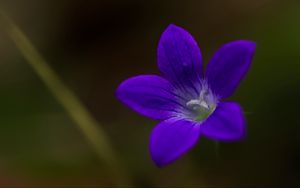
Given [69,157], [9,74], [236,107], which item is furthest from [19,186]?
[236,107]

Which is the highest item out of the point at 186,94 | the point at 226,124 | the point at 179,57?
the point at 179,57

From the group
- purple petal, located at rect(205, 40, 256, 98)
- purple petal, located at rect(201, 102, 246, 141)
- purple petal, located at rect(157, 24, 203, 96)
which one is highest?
purple petal, located at rect(157, 24, 203, 96)

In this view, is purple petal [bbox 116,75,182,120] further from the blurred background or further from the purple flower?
the blurred background

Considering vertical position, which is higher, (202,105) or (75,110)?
(75,110)

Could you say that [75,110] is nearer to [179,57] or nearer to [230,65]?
[179,57]

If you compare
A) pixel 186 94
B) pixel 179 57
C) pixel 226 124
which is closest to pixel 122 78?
pixel 186 94

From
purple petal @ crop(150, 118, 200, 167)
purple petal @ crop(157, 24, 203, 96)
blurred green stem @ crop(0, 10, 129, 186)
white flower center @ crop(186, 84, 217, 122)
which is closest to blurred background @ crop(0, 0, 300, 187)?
blurred green stem @ crop(0, 10, 129, 186)
